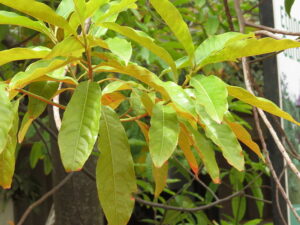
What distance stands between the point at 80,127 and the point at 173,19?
0.56 feet

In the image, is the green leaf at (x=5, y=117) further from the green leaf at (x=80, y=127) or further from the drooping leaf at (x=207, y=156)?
the drooping leaf at (x=207, y=156)

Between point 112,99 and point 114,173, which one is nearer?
point 114,173

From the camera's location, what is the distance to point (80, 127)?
53 cm

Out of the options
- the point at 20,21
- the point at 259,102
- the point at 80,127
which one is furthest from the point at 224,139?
the point at 20,21

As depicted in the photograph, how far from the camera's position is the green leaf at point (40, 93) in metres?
0.66

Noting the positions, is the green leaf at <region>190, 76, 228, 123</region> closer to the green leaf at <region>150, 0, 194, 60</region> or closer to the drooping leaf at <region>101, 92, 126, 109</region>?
the green leaf at <region>150, 0, 194, 60</region>

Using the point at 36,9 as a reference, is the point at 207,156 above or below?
below

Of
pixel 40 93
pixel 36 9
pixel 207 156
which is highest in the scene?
pixel 36 9

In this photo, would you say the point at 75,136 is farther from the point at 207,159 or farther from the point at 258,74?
the point at 258,74

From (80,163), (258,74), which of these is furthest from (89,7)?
(258,74)

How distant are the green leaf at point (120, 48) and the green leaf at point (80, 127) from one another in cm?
5

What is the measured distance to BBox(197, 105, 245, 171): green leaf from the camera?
1.86 feet

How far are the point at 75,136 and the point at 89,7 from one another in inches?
5.4

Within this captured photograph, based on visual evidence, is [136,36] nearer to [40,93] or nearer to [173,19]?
[173,19]
